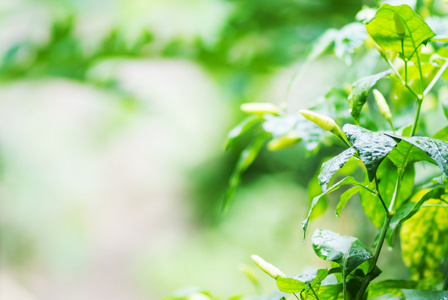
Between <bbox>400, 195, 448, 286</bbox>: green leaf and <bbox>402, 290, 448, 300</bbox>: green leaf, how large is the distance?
15cm

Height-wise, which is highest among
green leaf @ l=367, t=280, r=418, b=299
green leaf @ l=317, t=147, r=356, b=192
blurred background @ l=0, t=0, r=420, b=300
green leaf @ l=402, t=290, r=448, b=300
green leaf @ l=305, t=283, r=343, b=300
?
blurred background @ l=0, t=0, r=420, b=300

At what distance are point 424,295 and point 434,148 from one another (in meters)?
0.14

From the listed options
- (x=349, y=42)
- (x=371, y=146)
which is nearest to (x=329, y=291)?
(x=371, y=146)

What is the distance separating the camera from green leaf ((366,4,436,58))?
0.38 m

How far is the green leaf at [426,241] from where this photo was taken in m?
0.54

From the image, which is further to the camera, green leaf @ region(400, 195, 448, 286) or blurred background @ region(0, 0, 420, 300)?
blurred background @ region(0, 0, 420, 300)

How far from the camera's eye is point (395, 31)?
0.39 metres

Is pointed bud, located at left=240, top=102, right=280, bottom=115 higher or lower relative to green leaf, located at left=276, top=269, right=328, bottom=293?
higher

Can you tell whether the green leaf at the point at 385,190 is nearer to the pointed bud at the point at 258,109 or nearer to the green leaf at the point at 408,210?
the green leaf at the point at 408,210

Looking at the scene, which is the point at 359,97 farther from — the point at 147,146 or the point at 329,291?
the point at 147,146

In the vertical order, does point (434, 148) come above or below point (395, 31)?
below

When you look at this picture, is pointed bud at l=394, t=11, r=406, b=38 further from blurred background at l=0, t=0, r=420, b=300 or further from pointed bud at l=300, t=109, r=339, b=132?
blurred background at l=0, t=0, r=420, b=300

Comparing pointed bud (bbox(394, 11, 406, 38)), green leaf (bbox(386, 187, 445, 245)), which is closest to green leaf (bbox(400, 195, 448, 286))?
green leaf (bbox(386, 187, 445, 245))

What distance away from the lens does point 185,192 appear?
313 cm
